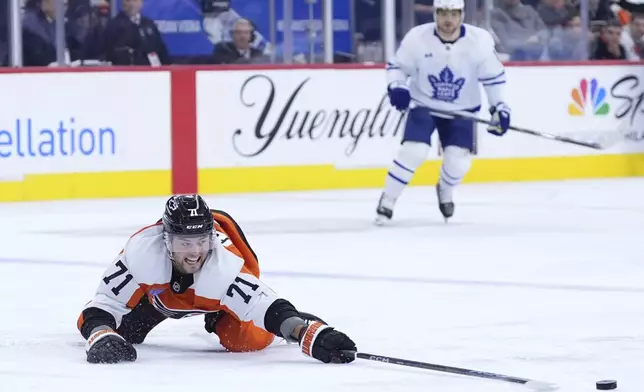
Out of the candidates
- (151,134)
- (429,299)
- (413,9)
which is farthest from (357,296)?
(413,9)

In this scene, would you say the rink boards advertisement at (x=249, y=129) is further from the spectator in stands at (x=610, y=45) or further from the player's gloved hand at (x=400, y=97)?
the player's gloved hand at (x=400, y=97)

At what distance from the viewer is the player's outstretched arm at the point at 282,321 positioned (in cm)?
388

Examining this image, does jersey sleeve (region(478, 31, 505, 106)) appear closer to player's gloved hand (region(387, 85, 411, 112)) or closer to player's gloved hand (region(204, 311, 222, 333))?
player's gloved hand (region(387, 85, 411, 112))

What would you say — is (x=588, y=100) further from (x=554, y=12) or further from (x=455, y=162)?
(x=455, y=162)

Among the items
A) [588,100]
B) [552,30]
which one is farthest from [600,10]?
[588,100]

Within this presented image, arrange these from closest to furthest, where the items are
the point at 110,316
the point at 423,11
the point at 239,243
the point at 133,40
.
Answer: the point at 110,316 < the point at 239,243 < the point at 133,40 < the point at 423,11

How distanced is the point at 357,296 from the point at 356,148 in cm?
468

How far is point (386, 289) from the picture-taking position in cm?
559

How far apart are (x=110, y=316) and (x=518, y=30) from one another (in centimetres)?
715

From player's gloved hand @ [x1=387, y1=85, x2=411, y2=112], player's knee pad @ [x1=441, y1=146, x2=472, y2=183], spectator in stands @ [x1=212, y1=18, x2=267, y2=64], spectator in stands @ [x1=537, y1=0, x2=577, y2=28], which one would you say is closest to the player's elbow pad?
player's gloved hand @ [x1=387, y1=85, x2=411, y2=112]

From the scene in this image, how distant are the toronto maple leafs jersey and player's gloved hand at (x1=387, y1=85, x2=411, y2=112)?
85 millimetres

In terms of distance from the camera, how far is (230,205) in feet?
29.6

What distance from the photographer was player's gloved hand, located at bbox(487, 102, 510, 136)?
314 inches

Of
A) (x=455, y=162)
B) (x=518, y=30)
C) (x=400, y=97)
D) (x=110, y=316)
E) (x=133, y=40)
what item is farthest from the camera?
(x=518, y=30)
